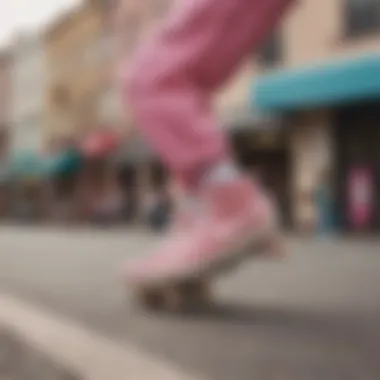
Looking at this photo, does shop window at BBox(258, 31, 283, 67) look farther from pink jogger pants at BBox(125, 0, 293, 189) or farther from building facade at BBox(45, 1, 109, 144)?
pink jogger pants at BBox(125, 0, 293, 189)

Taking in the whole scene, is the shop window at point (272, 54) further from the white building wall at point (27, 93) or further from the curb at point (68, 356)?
the white building wall at point (27, 93)

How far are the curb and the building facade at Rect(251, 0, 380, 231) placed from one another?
8.17 m

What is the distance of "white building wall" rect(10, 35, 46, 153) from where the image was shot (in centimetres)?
2292

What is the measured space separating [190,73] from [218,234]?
321 mm

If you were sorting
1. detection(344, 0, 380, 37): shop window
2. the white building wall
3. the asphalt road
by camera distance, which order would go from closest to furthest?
1. the asphalt road
2. detection(344, 0, 380, 37): shop window
3. the white building wall

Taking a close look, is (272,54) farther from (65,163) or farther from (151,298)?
(151,298)

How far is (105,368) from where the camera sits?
3.84 ft

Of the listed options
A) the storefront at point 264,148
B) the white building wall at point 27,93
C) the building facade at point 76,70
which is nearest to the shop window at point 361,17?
the storefront at point 264,148

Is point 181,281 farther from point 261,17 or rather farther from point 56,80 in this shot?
point 56,80

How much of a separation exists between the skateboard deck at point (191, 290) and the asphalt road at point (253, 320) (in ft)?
0.12

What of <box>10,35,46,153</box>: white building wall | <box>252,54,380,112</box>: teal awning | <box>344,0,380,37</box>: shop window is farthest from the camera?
<box>10,35,46,153</box>: white building wall

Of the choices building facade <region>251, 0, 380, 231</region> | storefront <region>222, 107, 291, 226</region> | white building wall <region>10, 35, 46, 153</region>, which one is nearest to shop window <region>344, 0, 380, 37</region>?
building facade <region>251, 0, 380, 231</region>

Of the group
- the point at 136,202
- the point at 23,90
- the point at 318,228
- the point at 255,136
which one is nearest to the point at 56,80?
the point at 23,90

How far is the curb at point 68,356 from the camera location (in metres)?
1.15
